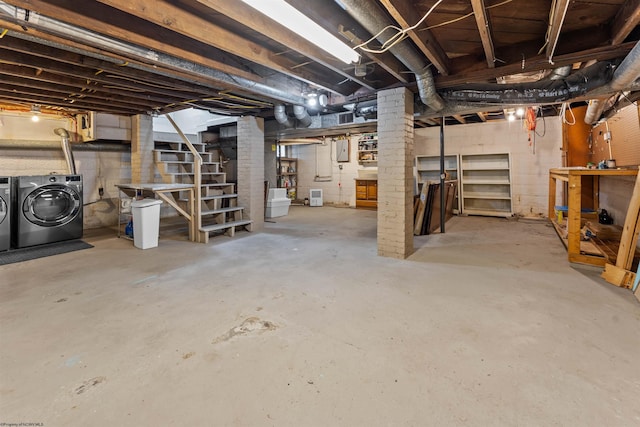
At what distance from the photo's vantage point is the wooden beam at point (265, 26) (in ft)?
7.18

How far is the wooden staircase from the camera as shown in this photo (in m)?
4.93

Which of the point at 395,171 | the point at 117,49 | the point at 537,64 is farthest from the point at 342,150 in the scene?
the point at 117,49

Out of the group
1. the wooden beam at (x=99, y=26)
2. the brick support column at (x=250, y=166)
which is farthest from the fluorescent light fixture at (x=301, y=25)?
the brick support column at (x=250, y=166)

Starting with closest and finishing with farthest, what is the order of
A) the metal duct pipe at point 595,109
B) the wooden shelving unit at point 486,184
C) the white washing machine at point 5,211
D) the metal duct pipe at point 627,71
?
the metal duct pipe at point 627,71
the white washing machine at point 5,211
the metal duct pipe at point 595,109
the wooden shelving unit at point 486,184

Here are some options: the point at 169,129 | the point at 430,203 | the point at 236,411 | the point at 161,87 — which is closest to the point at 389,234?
the point at 430,203

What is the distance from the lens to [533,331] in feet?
6.91

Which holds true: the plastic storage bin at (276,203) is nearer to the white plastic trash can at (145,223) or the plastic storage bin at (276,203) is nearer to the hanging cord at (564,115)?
the white plastic trash can at (145,223)

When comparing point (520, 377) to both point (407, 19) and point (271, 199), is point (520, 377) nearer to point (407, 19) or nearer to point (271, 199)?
point (407, 19)

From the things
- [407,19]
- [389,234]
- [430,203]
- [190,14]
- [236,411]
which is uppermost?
[190,14]

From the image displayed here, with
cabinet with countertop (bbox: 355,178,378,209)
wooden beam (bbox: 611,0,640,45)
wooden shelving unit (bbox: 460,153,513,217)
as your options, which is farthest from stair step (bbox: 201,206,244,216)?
wooden shelving unit (bbox: 460,153,513,217)

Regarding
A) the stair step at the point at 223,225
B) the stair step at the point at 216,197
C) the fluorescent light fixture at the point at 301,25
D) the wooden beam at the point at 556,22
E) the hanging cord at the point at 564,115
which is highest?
the hanging cord at the point at 564,115

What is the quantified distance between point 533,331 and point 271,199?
6.11 m

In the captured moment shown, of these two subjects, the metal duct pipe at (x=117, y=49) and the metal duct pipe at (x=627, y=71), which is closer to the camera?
the metal duct pipe at (x=117, y=49)

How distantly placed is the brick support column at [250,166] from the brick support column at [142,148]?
188cm
